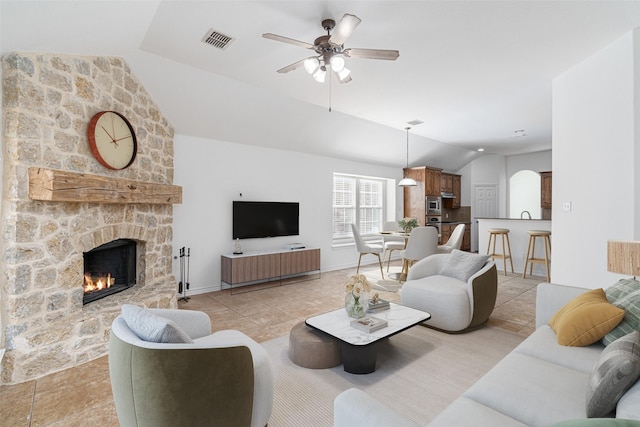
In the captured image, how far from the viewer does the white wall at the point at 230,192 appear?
177 inches

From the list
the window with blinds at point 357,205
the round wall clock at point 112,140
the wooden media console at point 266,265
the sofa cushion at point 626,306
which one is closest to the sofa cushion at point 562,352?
the sofa cushion at point 626,306

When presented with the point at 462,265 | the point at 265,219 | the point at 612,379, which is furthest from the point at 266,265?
the point at 612,379

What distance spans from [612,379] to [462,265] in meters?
2.51

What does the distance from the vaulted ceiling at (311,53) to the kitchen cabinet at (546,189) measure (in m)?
3.11

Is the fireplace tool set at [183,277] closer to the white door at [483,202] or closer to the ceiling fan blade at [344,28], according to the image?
the ceiling fan blade at [344,28]

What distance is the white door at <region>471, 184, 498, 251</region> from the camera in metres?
9.11

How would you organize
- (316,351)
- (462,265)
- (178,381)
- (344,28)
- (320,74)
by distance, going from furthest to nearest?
(462,265) < (320,74) < (316,351) < (344,28) < (178,381)

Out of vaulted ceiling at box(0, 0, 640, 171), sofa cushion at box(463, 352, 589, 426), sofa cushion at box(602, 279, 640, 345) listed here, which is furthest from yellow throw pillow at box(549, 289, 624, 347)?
vaulted ceiling at box(0, 0, 640, 171)

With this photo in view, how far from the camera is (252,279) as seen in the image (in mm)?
4742

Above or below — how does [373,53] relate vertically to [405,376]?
above

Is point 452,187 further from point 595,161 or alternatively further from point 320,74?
point 320,74

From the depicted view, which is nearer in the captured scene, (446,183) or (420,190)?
(420,190)

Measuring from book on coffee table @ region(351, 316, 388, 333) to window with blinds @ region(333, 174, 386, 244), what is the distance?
4088 millimetres

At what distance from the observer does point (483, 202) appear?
9.18 m
